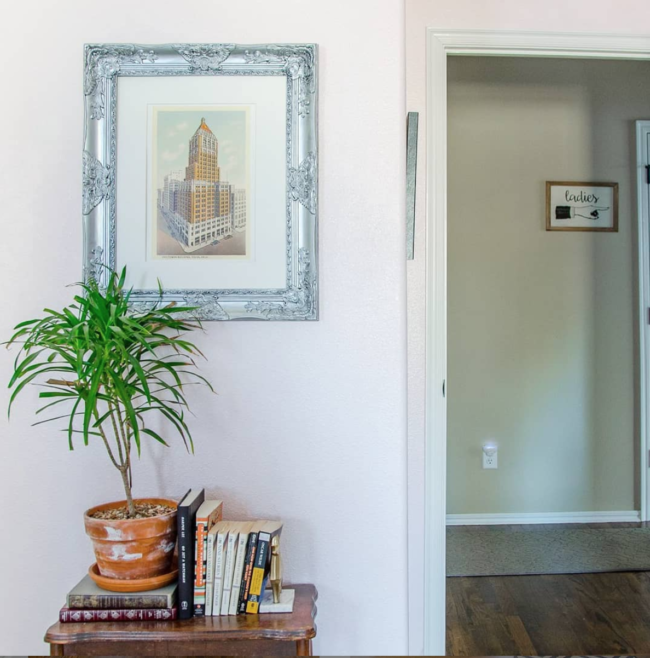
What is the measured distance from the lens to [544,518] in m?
3.35

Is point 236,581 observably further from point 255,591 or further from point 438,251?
point 438,251

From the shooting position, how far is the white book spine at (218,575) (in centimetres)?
124

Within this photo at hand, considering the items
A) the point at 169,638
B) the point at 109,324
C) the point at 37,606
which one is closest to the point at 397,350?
the point at 109,324

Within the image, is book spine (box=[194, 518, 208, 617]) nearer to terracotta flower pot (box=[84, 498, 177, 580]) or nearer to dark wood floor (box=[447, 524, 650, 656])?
terracotta flower pot (box=[84, 498, 177, 580])

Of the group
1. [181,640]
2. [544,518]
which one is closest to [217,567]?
[181,640]

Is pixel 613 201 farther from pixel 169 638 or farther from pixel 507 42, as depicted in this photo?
pixel 169 638

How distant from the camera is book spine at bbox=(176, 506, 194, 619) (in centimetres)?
123

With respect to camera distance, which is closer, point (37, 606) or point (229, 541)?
point (229, 541)

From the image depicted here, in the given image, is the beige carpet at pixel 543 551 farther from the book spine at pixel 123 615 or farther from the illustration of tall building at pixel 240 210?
the illustration of tall building at pixel 240 210

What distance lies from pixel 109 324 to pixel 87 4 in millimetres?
784

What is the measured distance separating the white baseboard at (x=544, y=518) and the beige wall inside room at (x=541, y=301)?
36 mm

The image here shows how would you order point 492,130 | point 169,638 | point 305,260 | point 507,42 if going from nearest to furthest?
point 169,638 → point 305,260 → point 507,42 → point 492,130

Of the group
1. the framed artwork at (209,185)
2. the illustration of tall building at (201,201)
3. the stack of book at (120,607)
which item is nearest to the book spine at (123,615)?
the stack of book at (120,607)

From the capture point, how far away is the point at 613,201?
131 inches
